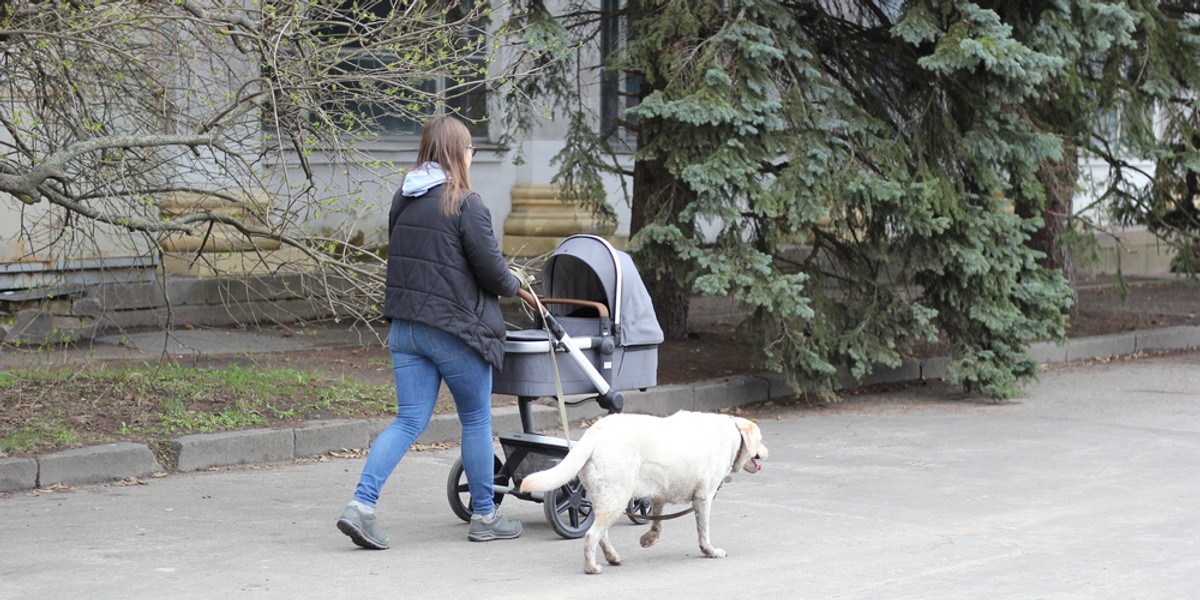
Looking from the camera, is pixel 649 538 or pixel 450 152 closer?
pixel 450 152

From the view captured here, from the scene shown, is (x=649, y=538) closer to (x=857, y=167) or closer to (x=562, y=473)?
(x=562, y=473)

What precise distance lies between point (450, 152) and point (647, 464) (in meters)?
1.65

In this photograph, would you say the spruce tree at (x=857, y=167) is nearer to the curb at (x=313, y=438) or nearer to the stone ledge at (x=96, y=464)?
the curb at (x=313, y=438)

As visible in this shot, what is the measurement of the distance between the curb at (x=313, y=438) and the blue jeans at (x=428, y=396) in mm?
2305

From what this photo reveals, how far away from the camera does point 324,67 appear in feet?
28.0

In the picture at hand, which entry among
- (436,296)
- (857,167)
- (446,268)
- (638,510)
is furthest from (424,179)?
(857,167)

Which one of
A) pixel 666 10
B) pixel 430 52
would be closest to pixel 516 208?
pixel 666 10

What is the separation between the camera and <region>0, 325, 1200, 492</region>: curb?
302 inches

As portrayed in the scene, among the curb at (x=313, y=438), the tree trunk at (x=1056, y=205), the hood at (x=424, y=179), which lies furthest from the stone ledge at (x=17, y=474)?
Answer: the tree trunk at (x=1056, y=205)

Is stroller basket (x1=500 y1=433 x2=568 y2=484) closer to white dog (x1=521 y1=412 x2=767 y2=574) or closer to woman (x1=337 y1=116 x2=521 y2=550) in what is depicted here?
woman (x1=337 y1=116 x2=521 y2=550)

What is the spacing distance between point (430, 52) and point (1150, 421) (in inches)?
240

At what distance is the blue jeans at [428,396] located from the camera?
6.20 meters

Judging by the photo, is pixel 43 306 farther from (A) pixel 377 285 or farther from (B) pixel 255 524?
(B) pixel 255 524

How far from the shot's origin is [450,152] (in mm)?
6180
